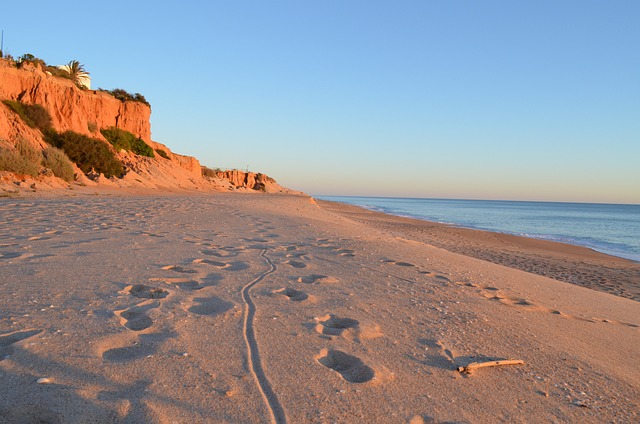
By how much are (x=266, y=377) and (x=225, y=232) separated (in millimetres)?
5237

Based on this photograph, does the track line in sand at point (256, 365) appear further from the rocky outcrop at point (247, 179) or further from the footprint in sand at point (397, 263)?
the rocky outcrop at point (247, 179)

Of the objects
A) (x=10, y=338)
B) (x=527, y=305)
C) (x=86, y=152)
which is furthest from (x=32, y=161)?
(x=527, y=305)

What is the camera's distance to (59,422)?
1.69 m

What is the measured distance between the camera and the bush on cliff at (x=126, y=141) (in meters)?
25.3

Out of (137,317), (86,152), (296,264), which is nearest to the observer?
(137,317)

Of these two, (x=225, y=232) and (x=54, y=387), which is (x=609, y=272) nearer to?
(x=225, y=232)

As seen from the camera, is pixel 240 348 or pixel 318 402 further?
Answer: pixel 240 348

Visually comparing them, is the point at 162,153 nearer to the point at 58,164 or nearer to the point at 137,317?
the point at 58,164

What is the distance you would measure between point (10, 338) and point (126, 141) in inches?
1048

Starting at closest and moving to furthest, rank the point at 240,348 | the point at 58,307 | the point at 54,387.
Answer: the point at 54,387
the point at 240,348
the point at 58,307

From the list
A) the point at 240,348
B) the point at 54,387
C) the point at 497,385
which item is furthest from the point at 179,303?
the point at 497,385

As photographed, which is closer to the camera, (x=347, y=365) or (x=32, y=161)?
(x=347, y=365)

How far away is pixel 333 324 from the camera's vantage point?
3053mm

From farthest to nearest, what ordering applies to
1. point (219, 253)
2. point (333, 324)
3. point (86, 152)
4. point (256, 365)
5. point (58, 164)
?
1. point (86, 152)
2. point (58, 164)
3. point (219, 253)
4. point (333, 324)
5. point (256, 365)
